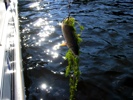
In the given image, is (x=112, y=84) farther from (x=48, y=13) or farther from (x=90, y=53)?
(x=48, y=13)

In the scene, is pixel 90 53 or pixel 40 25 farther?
pixel 40 25

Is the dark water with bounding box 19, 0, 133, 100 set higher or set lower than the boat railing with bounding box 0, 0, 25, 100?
lower

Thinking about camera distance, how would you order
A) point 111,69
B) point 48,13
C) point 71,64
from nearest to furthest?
point 71,64
point 111,69
point 48,13

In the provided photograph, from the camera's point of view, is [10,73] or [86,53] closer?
[10,73]

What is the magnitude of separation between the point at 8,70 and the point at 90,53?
4484 millimetres

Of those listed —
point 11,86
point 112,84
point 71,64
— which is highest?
point 71,64

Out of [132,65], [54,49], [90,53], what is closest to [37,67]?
[54,49]

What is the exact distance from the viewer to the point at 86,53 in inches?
381

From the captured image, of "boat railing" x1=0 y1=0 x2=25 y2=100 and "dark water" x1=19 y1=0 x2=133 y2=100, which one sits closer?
"boat railing" x1=0 y1=0 x2=25 y2=100

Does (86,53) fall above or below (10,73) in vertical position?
below

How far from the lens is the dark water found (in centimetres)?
745

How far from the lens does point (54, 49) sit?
10227 millimetres

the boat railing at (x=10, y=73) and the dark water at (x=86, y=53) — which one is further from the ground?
the boat railing at (x=10, y=73)

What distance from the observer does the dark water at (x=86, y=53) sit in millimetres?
7453
